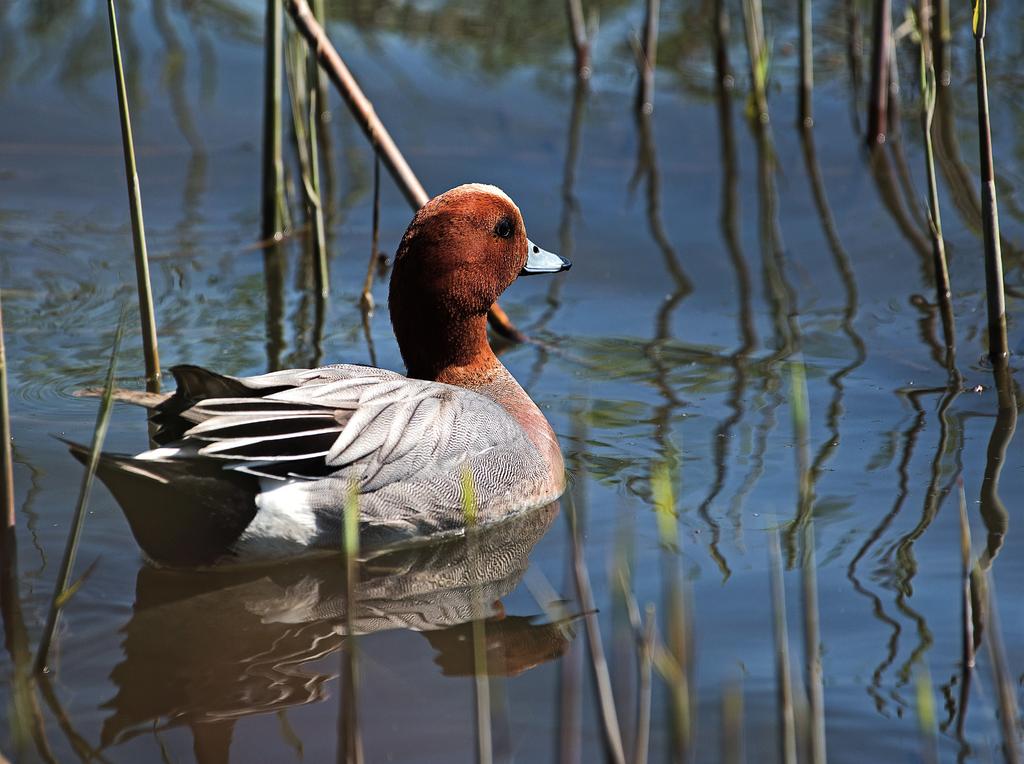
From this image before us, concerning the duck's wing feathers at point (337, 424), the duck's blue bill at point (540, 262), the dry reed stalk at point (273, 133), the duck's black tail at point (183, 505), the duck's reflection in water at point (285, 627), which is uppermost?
the dry reed stalk at point (273, 133)

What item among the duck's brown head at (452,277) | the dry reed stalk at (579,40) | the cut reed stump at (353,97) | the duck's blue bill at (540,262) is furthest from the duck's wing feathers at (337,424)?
the dry reed stalk at (579,40)

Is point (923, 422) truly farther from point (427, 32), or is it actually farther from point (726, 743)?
point (427, 32)

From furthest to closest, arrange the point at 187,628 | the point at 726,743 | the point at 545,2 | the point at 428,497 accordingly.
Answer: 1. the point at 545,2
2. the point at 428,497
3. the point at 187,628
4. the point at 726,743

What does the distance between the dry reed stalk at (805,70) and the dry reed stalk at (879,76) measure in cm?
34

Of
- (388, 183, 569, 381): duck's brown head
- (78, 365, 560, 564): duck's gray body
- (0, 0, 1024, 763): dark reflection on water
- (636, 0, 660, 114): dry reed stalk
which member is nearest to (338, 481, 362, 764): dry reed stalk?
(0, 0, 1024, 763): dark reflection on water

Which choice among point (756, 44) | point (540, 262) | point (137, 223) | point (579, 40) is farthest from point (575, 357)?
point (579, 40)

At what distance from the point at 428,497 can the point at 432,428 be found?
219mm

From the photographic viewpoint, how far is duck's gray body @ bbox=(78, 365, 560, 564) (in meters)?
3.74

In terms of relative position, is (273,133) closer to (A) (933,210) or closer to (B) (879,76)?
(A) (933,210)

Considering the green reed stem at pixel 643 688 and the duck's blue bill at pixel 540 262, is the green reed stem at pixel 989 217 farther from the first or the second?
the green reed stem at pixel 643 688

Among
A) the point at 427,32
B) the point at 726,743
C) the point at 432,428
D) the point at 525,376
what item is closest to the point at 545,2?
the point at 427,32

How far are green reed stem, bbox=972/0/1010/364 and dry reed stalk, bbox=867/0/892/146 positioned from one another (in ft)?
7.46

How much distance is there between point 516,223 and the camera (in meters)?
4.98

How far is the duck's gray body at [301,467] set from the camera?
147 inches
